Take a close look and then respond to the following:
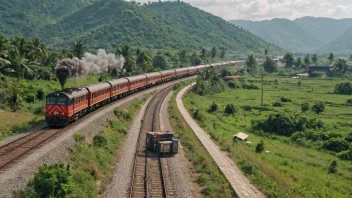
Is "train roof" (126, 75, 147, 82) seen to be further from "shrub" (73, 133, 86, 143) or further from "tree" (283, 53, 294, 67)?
"tree" (283, 53, 294, 67)

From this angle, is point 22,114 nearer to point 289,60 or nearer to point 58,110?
point 58,110

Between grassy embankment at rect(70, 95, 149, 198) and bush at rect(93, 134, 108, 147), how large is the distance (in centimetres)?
39

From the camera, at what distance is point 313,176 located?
30.3m

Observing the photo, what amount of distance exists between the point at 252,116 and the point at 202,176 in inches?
1563

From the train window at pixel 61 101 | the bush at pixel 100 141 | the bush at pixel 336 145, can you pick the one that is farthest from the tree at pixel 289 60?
the bush at pixel 100 141

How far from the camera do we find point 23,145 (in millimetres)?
26219

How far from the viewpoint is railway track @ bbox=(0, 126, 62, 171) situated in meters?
22.5

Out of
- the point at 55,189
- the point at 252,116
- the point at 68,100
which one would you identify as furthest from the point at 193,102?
the point at 55,189

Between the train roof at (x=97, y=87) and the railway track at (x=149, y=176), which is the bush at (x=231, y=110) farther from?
the railway track at (x=149, y=176)

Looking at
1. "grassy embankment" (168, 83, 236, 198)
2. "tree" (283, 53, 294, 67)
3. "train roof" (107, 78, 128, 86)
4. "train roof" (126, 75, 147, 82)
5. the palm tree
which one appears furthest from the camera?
"tree" (283, 53, 294, 67)

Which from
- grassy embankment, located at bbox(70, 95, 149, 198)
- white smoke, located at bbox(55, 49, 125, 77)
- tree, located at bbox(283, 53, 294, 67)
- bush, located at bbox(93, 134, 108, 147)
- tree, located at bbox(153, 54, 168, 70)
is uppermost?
tree, located at bbox(283, 53, 294, 67)

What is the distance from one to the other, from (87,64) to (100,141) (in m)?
27.1

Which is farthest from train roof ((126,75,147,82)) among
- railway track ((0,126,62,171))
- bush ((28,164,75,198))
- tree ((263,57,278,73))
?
tree ((263,57,278,73))

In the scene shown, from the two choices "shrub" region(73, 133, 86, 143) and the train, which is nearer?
"shrub" region(73, 133, 86, 143)
